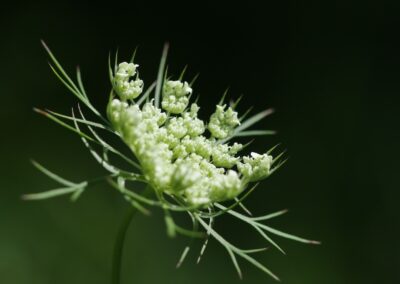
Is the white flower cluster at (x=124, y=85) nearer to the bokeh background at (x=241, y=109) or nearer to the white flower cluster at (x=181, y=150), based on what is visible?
the white flower cluster at (x=181, y=150)

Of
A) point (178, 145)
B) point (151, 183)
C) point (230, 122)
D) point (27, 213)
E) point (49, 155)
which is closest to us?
point (151, 183)

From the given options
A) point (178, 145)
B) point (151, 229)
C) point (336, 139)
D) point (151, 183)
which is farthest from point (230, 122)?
point (336, 139)

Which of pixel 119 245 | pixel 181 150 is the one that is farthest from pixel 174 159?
pixel 119 245

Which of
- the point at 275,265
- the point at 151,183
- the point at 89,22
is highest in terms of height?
the point at 151,183

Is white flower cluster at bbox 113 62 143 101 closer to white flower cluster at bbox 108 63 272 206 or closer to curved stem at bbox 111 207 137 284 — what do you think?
white flower cluster at bbox 108 63 272 206

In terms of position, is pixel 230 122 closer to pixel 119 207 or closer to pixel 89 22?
pixel 119 207

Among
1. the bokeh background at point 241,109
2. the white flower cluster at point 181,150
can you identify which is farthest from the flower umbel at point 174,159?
the bokeh background at point 241,109
